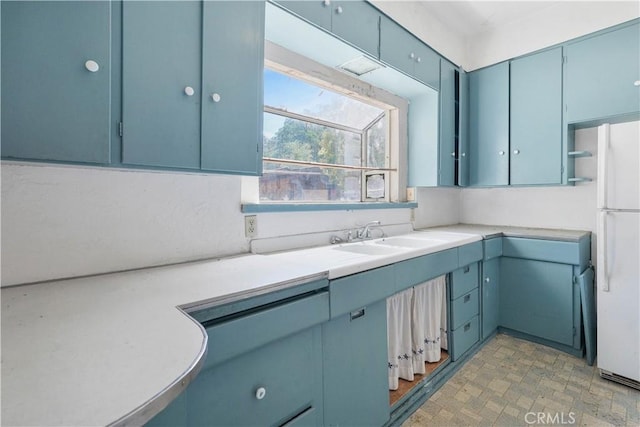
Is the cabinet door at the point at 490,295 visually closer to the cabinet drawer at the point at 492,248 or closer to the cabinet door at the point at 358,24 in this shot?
the cabinet drawer at the point at 492,248

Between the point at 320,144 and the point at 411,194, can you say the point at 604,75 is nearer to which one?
the point at 411,194

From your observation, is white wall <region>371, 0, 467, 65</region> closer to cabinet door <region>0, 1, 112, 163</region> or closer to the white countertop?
cabinet door <region>0, 1, 112, 163</region>

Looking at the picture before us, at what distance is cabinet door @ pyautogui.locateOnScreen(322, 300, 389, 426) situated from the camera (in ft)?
4.06

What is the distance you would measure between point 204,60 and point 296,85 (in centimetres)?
94

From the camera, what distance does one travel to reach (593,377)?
197cm

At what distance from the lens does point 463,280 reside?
217cm

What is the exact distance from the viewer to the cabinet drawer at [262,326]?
872 millimetres

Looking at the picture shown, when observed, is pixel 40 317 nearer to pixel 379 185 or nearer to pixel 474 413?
pixel 474 413

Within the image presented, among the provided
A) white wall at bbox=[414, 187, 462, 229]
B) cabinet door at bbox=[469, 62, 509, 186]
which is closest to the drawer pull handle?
white wall at bbox=[414, 187, 462, 229]

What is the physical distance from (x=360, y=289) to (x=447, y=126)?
6.74 feet

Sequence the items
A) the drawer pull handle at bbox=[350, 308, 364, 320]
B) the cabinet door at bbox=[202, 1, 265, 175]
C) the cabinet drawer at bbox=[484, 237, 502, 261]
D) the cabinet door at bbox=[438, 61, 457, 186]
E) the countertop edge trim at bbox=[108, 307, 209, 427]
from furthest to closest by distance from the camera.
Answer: the cabinet door at bbox=[438, 61, 457, 186], the cabinet drawer at bbox=[484, 237, 502, 261], the drawer pull handle at bbox=[350, 308, 364, 320], the cabinet door at bbox=[202, 1, 265, 175], the countertop edge trim at bbox=[108, 307, 209, 427]

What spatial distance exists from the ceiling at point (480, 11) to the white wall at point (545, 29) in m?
0.07

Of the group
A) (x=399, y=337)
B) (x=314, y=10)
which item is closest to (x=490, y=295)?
(x=399, y=337)

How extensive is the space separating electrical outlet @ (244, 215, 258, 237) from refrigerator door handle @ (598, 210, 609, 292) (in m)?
2.16
